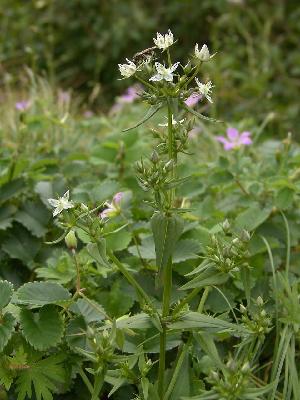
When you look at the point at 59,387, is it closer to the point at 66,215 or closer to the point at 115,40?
the point at 66,215

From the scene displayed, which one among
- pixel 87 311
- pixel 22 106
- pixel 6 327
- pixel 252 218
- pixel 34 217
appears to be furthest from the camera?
pixel 22 106

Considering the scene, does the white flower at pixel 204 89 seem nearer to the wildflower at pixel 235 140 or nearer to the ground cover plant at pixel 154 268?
the ground cover plant at pixel 154 268

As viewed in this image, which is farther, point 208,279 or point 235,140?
point 235,140

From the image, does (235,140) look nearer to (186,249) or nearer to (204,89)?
(186,249)

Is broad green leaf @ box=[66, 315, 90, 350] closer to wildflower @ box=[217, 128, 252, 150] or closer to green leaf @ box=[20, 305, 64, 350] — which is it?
green leaf @ box=[20, 305, 64, 350]

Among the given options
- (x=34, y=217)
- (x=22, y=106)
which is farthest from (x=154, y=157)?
(x=22, y=106)

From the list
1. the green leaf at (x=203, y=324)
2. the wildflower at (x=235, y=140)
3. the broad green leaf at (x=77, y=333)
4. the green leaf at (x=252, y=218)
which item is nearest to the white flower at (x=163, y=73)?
the green leaf at (x=203, y=324)
